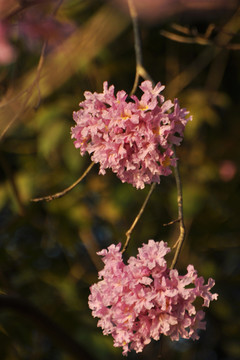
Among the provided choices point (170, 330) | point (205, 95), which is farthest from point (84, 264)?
point (170, 330)

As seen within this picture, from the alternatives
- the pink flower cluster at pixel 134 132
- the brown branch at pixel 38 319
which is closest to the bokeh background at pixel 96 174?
the pink flower cluster at pixel 134 132

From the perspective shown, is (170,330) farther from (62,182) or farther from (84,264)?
(84,264)

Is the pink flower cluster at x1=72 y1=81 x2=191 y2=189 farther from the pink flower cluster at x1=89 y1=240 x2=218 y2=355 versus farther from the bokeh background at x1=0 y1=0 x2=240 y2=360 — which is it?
the bokeh background at x1=0 y1=0 x2=240 y2=360

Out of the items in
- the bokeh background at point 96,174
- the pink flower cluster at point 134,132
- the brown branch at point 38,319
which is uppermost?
the bokeh background at point 96,174

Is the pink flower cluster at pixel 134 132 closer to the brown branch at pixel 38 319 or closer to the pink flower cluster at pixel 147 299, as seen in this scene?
the pink flower cluster at pixel 147 299

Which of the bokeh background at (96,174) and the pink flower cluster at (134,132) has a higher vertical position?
the bokeh background at (96,174)

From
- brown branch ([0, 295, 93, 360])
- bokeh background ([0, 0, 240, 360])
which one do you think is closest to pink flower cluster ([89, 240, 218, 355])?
brown branch ([0, 295, 93, 360])

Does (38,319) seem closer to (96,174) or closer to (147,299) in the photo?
(147,299)
